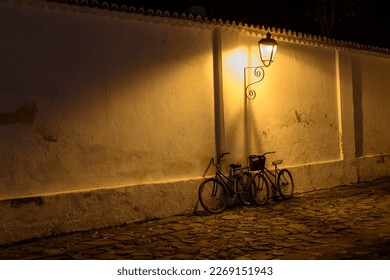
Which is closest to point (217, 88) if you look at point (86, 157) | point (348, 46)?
point (86, 157)

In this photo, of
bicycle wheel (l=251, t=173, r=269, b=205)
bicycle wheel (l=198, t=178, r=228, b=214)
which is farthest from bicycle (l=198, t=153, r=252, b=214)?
bicycle wheel (l=251, t=173, r=269, b=205)

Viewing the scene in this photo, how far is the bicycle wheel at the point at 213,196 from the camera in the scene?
922 centimetres

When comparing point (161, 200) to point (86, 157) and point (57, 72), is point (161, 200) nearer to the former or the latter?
point (86, 157)

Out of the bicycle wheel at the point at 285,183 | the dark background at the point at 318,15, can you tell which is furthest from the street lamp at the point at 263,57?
the dark background at the point at 318,15

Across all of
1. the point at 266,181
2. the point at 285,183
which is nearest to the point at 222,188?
the point at 266,181

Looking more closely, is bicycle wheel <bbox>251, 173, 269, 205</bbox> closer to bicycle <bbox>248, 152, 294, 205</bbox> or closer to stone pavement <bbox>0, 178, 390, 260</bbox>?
bicycle <bbox>248, 152, 294, 205</bbox>

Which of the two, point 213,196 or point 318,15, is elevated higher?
point 318,15

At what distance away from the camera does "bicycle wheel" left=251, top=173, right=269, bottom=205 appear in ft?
32.6

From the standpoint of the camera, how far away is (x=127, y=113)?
8.42m

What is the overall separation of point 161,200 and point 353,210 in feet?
12.5

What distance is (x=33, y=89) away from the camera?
24.2 ft

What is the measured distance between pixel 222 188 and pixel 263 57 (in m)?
2.94

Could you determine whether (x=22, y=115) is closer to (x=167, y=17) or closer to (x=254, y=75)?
(x=167, y=17)
